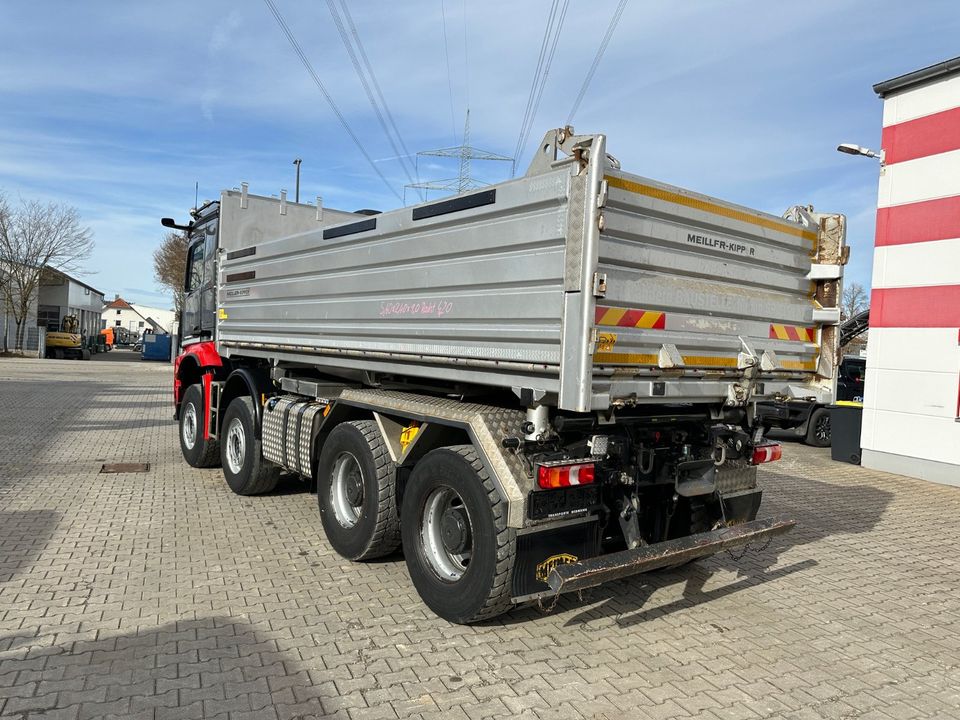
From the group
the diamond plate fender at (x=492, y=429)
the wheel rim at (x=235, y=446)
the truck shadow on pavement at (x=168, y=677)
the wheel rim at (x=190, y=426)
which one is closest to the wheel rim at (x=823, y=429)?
the wheel rim at (x=235, y=446)

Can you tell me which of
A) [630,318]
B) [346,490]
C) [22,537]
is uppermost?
[630,318]

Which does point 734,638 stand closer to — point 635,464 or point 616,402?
point 635,464

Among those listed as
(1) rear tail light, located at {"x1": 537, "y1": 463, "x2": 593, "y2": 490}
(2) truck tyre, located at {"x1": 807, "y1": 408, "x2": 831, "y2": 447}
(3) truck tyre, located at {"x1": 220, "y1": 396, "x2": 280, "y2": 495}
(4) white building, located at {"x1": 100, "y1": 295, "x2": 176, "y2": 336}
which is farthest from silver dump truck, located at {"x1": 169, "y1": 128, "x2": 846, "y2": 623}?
(4) white building, located at {"x1": 100, "y1": 295, "x2": 176, "y2": 336}

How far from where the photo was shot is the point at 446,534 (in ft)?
14.3

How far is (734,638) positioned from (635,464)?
1255 millimetres

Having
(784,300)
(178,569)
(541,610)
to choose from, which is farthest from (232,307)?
(784,300)

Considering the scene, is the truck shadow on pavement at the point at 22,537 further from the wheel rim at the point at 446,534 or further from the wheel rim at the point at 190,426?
the wheel rim at the point at 446,534

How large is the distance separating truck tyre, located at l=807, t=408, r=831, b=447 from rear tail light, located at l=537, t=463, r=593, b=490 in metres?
11.3

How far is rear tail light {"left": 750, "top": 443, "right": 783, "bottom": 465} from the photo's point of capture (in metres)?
5.09

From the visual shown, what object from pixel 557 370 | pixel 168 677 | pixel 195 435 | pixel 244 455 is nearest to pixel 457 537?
pixel 557 370

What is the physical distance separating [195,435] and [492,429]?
609cm

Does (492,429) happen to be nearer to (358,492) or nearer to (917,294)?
(358,492)

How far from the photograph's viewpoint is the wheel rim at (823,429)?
13.5 meters

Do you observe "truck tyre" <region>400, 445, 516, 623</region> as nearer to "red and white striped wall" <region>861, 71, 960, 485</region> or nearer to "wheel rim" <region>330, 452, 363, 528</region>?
"wheel rim" <region>330, 452, 363, 528</region>
